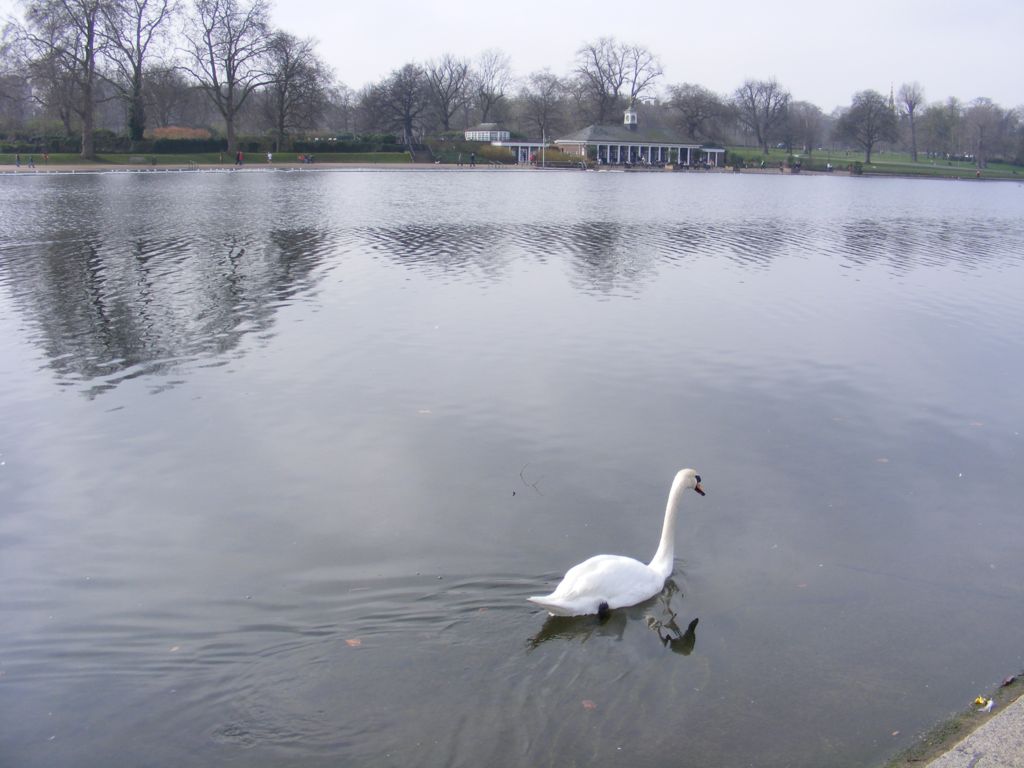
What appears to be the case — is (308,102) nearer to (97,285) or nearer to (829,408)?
(97,285)

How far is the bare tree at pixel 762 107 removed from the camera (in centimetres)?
13100

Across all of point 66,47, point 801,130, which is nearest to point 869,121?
point 801,130

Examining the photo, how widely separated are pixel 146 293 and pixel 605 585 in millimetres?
13778

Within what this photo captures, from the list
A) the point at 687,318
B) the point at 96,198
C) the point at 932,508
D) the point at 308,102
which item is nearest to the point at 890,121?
the point at 308,102

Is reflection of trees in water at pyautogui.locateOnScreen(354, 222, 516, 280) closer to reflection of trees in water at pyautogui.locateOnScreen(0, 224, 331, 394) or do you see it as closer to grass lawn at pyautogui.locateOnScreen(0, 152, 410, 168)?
reflection of trees in water at pyautogui.locateOnScreen(0, 224, 331, 394)

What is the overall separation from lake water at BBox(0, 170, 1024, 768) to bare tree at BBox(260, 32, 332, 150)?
64.2 meters

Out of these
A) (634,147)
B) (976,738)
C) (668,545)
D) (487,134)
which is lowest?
(976,738)

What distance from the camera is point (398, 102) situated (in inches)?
3866

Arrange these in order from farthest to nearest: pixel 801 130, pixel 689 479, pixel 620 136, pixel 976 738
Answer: pixel 801 130
pixel 620 136
pixel 689 479
pixel 976 738

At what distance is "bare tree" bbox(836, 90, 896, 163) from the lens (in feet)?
378

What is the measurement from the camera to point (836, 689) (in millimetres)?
5672

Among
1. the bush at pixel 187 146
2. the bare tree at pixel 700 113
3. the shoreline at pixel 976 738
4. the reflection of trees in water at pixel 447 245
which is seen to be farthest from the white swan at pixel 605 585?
the bare tree at pixel 700 113

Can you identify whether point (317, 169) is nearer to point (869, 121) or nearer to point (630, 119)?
point (630, 119)

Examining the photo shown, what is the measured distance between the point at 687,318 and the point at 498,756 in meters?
11.8
